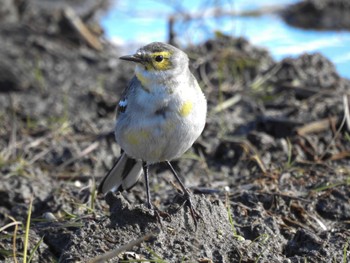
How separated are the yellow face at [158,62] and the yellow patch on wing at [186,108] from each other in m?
0.33

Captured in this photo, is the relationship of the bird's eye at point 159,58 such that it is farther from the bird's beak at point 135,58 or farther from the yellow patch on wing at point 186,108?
the yellow patch on wing at point 186,108

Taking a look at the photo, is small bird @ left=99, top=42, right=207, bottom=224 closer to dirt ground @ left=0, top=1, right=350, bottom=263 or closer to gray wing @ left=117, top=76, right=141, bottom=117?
gray wing @ left=117, top=76, right=141, bottom=117

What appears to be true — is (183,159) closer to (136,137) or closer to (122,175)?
(122,175)

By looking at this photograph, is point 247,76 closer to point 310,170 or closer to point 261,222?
point 310,170

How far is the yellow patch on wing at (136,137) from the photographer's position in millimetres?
4934

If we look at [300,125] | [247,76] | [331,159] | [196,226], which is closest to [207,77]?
[247,76]

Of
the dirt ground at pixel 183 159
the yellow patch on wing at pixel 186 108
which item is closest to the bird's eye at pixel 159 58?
the yellow patch on wing at pixel 186 108

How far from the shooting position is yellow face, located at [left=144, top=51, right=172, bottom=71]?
5.11 metres

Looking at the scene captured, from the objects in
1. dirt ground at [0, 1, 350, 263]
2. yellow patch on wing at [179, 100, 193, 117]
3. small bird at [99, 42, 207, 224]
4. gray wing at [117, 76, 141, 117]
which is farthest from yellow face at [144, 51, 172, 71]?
dirt ground at [0, 1, 350, 263]

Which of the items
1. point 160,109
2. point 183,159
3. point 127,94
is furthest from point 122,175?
point 183,159

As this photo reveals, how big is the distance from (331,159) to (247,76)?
2658 mm

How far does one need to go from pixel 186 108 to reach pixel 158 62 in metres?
0.42

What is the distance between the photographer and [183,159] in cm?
683

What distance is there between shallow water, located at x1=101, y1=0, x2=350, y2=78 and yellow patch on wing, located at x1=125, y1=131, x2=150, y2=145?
15.1ft
